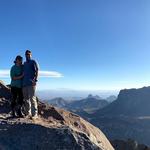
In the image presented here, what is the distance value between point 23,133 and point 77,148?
2514 mm

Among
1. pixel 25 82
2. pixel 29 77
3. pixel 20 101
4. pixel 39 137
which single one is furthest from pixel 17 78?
pixel 39 137

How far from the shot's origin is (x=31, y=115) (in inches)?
763

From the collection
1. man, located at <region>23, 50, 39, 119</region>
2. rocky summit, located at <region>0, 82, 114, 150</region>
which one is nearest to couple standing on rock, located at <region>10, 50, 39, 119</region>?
man, located at <region>23, 50, 39, 119</region>

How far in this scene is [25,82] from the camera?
18.5m

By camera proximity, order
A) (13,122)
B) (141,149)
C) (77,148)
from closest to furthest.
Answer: (77,148), (13,122), (141,149)

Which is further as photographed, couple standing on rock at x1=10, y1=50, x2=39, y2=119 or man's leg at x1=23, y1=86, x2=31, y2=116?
man's leg at x1=23, y1=86, x2=31, y2=116

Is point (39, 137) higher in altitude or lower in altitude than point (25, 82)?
lower

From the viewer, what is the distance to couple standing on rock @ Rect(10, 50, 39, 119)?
18438 millimetres

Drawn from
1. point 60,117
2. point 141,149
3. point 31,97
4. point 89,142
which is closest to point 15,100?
point 31,97

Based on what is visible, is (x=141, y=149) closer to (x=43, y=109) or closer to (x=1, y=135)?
(x=43, y=109)

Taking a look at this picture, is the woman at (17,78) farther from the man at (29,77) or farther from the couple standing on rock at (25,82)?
the man at (29,77)

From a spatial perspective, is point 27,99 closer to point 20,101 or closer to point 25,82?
point 20,101

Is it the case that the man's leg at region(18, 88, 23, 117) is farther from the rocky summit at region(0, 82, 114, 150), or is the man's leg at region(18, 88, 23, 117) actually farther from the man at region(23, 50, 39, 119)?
the rocky summit at region(0, 82, 114, 150)

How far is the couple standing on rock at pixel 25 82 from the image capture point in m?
18.4
